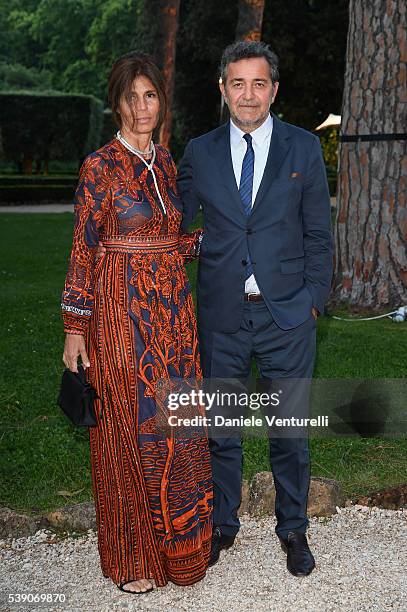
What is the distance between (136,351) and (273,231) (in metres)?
0.78

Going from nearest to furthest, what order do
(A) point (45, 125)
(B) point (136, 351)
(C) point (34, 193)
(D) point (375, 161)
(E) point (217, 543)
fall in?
(B) point (136, 351) < (E) point (217, 543) < (D) point (375, 161) < (C) point (34, 193) < (A) point (45, 125)

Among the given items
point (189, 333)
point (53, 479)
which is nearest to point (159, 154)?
point (189, 333)

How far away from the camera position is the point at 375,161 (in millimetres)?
8641

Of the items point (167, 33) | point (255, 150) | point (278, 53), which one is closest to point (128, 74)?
point (255, 150)

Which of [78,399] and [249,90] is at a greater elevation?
[249,90]

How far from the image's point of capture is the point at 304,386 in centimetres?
388

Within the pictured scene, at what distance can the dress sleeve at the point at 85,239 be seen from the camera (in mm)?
3545

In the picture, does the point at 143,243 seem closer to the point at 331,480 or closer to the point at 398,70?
the point at 331,480

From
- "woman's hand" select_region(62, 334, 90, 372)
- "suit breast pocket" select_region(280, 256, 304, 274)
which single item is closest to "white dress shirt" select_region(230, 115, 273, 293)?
"suit breast pocket" select_region(280, 256, 304, 274)

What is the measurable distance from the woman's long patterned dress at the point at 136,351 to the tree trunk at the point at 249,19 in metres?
17.1

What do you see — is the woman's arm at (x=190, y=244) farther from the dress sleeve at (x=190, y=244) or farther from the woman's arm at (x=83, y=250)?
the woman's arm at (x=83, y=250)

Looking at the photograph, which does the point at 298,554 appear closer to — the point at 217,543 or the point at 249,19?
the point at 217,543

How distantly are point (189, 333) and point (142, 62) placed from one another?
3.80ft

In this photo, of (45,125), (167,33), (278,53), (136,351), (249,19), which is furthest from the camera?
(45,125)
